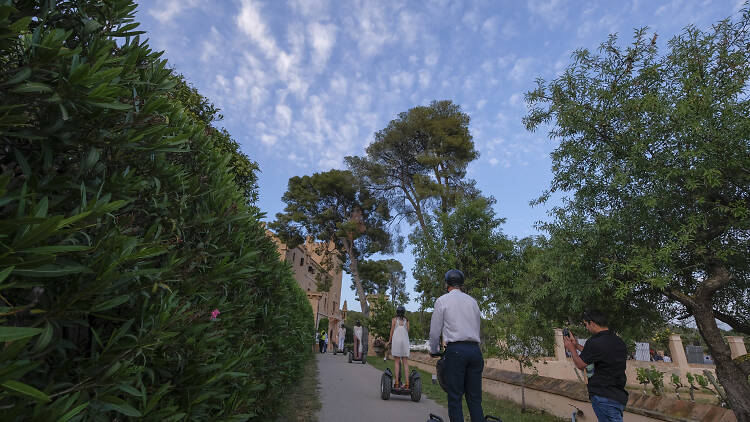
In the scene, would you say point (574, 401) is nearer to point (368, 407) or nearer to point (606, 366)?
point (606, 366)

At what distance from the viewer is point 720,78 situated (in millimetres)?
6555

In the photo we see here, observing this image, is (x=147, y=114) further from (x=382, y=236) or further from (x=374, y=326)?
(x=382, y=236)

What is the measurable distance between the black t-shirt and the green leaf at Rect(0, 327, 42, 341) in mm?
4968

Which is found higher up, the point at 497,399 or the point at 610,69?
the point at 610,69

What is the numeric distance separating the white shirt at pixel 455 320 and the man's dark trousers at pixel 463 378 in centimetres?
11

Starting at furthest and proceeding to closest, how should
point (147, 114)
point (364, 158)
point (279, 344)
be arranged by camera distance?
1. point (364, 158)
2. point (279, 344)
3. point (147, 114)

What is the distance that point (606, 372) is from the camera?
14.0 ft

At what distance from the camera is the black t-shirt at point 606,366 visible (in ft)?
13.8

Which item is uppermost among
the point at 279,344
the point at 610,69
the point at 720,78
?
the point at 610,69

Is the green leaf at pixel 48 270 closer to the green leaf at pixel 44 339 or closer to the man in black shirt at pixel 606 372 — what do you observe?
the green leaf at pixel 44 339

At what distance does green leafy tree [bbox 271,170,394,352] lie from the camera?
107ft

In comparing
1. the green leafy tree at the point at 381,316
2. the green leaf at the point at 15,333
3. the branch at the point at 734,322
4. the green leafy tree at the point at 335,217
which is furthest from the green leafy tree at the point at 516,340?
the green leafy tree at the point at 335,217

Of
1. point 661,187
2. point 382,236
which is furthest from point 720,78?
point 382,236

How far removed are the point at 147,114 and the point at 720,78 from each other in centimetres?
883
